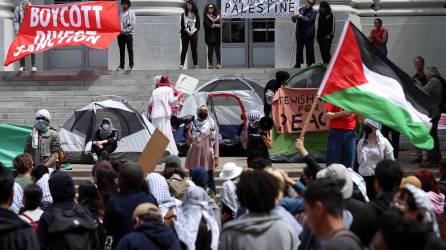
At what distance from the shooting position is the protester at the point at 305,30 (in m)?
23.7

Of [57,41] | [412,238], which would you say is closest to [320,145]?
[57,41]

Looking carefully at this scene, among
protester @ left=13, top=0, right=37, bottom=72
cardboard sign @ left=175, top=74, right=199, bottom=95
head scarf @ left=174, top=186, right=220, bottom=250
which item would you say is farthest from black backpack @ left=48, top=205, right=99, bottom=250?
protester @ left=13, top=0, right=37, bottom=72

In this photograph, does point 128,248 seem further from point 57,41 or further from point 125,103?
point 57,41

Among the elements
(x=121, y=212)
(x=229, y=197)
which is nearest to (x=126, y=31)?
(x=229, y=197)

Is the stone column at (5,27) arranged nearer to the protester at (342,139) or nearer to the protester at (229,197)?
the protester at (342,139)

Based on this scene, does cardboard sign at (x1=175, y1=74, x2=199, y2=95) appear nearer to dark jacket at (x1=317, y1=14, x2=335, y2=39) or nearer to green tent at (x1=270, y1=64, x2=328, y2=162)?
green tent at (x1=270, y1=64, x2=328, y2=162)

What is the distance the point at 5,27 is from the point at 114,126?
630 centimetres

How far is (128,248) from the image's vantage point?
8422 millimetres

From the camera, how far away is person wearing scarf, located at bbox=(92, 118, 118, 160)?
62.7 ft

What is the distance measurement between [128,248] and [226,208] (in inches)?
116

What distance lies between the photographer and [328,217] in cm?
685

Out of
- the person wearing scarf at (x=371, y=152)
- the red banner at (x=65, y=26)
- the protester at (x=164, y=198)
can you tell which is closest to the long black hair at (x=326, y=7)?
the red banner at (x=65, y=26)

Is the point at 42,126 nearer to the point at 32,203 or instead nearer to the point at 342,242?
the point at 32,203

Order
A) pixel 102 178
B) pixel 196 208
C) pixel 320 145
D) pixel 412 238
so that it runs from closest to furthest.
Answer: pixel 412 238, pixel 196 208, pixel 102 178, pixel 320 145
